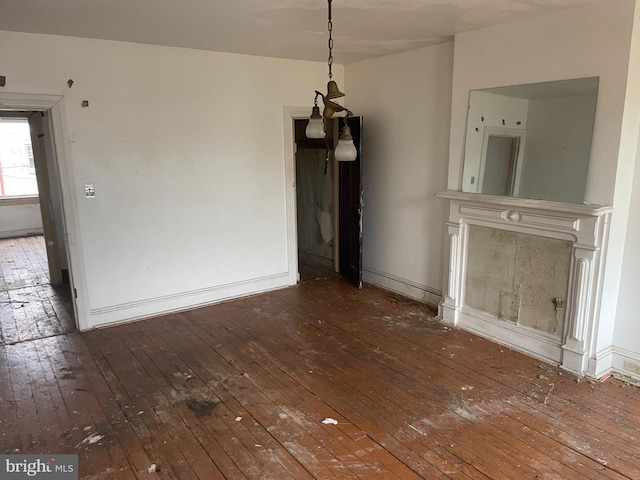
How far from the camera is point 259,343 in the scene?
399 centimetres

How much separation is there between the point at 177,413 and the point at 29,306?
3.19 meters

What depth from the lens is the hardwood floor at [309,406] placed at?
2465mm

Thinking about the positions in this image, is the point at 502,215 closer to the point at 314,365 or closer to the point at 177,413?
the point at 314,365

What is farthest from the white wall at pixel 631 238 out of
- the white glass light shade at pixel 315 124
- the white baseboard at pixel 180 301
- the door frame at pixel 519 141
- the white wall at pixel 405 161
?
the white baseboard at pixel 180 301

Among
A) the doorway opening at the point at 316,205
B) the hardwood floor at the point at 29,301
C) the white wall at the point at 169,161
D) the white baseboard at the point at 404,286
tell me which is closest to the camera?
the white wall at the point at 169,161

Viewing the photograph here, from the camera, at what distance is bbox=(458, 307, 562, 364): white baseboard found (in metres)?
3.55

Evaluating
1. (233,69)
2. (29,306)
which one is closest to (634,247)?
(233,69)

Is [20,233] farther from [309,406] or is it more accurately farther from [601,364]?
[601,364]

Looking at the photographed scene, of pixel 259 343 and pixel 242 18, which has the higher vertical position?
pixel 242 18

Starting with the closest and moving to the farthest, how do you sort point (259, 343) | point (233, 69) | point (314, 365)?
1. point (314, 365)
2. point (259, 343)
3. point (233, 69)

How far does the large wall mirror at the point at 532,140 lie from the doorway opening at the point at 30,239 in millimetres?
3896

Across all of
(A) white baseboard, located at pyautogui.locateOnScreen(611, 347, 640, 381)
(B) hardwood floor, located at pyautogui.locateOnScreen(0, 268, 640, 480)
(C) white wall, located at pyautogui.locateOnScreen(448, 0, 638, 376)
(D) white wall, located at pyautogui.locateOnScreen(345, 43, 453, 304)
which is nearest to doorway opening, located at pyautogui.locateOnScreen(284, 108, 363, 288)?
(D) white wall, located at pyautogui.locateOnScreen(345, 43, 453, 304)

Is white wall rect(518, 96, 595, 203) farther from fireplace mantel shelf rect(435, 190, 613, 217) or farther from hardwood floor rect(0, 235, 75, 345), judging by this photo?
hardwood floor rect(0, 235, 75, 345)

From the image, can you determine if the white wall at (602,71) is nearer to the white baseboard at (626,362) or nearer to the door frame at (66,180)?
the white baseboard at (626,362)
